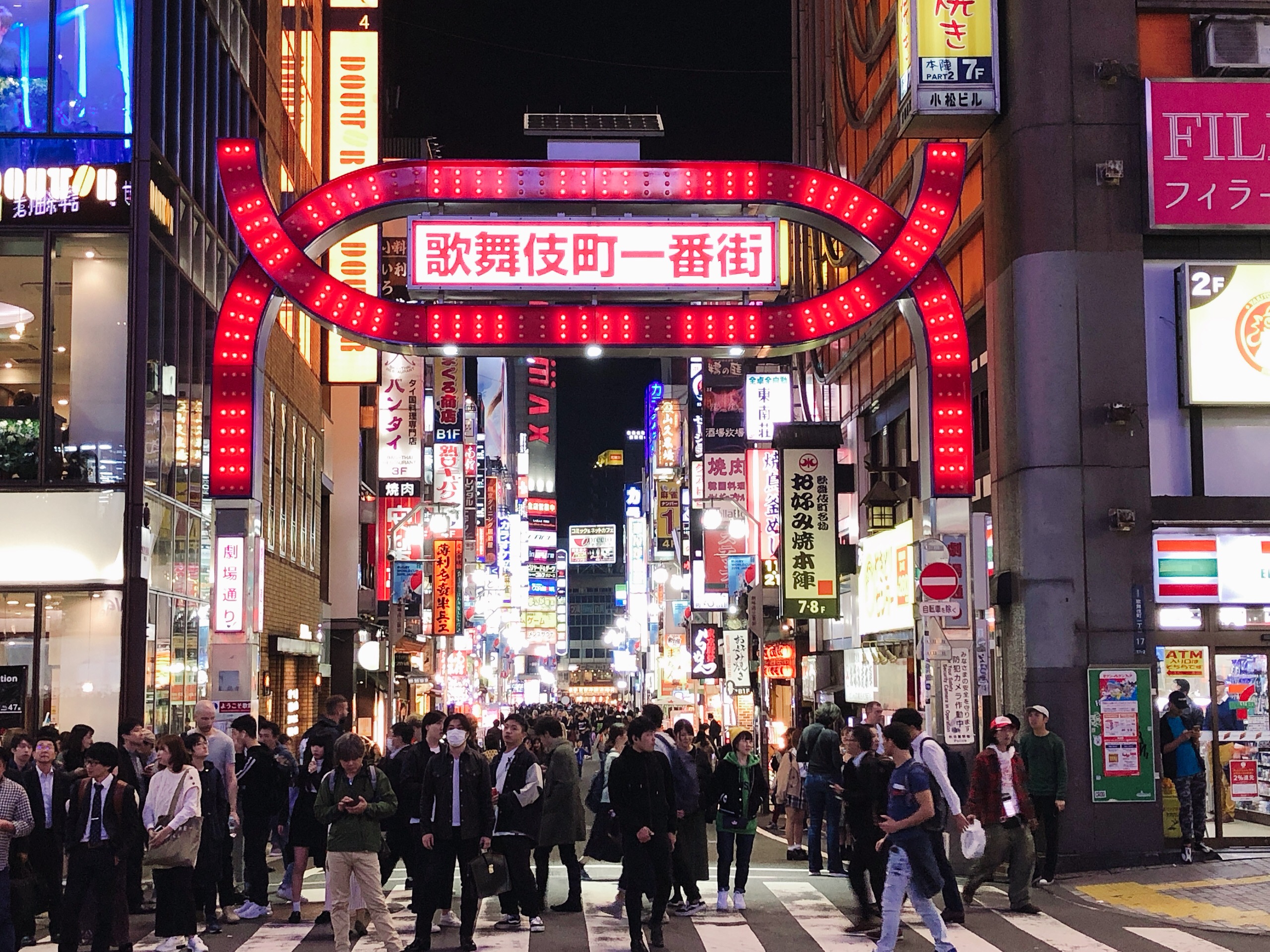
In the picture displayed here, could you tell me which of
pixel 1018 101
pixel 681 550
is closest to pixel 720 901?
pixel 1018 101

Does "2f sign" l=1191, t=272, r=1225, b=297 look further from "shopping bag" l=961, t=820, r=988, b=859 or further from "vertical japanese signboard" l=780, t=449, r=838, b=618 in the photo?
"vertical japanese signboard" l=780, t=449, r=838, b=618

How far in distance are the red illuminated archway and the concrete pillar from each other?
1.16 m

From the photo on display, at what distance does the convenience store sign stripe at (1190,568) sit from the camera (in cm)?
1883

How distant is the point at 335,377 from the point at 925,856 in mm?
30084

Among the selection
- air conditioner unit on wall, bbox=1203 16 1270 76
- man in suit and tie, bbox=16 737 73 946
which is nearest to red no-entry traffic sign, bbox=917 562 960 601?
air conditioner unit on wall, bbox=1203 16 1270 76

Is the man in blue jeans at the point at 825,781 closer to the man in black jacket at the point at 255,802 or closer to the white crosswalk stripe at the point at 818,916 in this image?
the white crosswalk stripe at the point at 818,916

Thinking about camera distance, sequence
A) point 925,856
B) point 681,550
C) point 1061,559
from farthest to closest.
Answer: point 681,550 < point 1061,559 < point 925,856

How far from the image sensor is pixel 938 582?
54.9 ft

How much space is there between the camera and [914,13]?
19.1 metres

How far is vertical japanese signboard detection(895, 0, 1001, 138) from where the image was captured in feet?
63.0

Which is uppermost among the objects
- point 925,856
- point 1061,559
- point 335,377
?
point 335,377

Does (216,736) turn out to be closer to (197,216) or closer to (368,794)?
(368,794)

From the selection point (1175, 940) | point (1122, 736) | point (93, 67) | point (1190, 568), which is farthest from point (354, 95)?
point (1175, 940)

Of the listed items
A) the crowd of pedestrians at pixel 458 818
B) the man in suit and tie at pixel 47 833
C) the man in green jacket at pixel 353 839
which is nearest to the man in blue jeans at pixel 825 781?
the crowd of pedestrians at pixel 458 818
